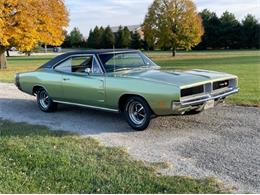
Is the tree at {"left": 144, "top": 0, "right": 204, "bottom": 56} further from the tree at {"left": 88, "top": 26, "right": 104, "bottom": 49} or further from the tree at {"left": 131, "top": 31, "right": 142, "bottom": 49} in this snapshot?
the tree at {"left": 88, "top": 26, "right": 104, "bottom": 49}

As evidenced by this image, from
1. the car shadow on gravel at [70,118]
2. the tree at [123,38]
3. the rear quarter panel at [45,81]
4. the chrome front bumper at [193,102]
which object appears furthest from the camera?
the tree at [123,38]

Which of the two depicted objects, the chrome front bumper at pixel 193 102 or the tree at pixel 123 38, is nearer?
the chrome front bumper at pixel 193 102

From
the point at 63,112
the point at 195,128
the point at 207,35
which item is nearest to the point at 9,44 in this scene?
the point at 63,112

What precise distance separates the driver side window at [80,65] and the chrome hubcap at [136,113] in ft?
3.39

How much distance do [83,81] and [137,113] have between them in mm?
1435

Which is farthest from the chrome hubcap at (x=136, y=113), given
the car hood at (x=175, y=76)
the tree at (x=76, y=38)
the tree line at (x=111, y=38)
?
the tree at (x=76, y=38)

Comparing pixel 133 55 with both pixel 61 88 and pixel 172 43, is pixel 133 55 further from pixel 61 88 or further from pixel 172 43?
pixel 172 43

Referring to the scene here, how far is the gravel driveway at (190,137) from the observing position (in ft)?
14.9

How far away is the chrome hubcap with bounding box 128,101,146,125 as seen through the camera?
6.66 metres

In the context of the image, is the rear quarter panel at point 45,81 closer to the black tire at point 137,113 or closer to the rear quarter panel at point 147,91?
the rear quarter panel at point 147,91

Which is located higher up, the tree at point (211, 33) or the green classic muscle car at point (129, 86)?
the tree at point (211, 33)

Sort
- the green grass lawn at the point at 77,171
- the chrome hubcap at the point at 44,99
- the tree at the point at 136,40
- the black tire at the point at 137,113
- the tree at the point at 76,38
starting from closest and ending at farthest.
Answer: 1. the green grass lawn at the point at 77,171
2. the black tire at the point at 137,113
3. the chrome hubcap at the point at 44,99
4. the tree at the point at 136,40
5. the tree at the point at 76,38

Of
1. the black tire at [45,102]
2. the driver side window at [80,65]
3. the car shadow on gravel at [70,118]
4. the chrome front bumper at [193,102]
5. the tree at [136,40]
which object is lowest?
the car shadow on gravel at [70,118]

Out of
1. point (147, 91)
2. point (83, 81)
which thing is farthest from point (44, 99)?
point (147, 91)
